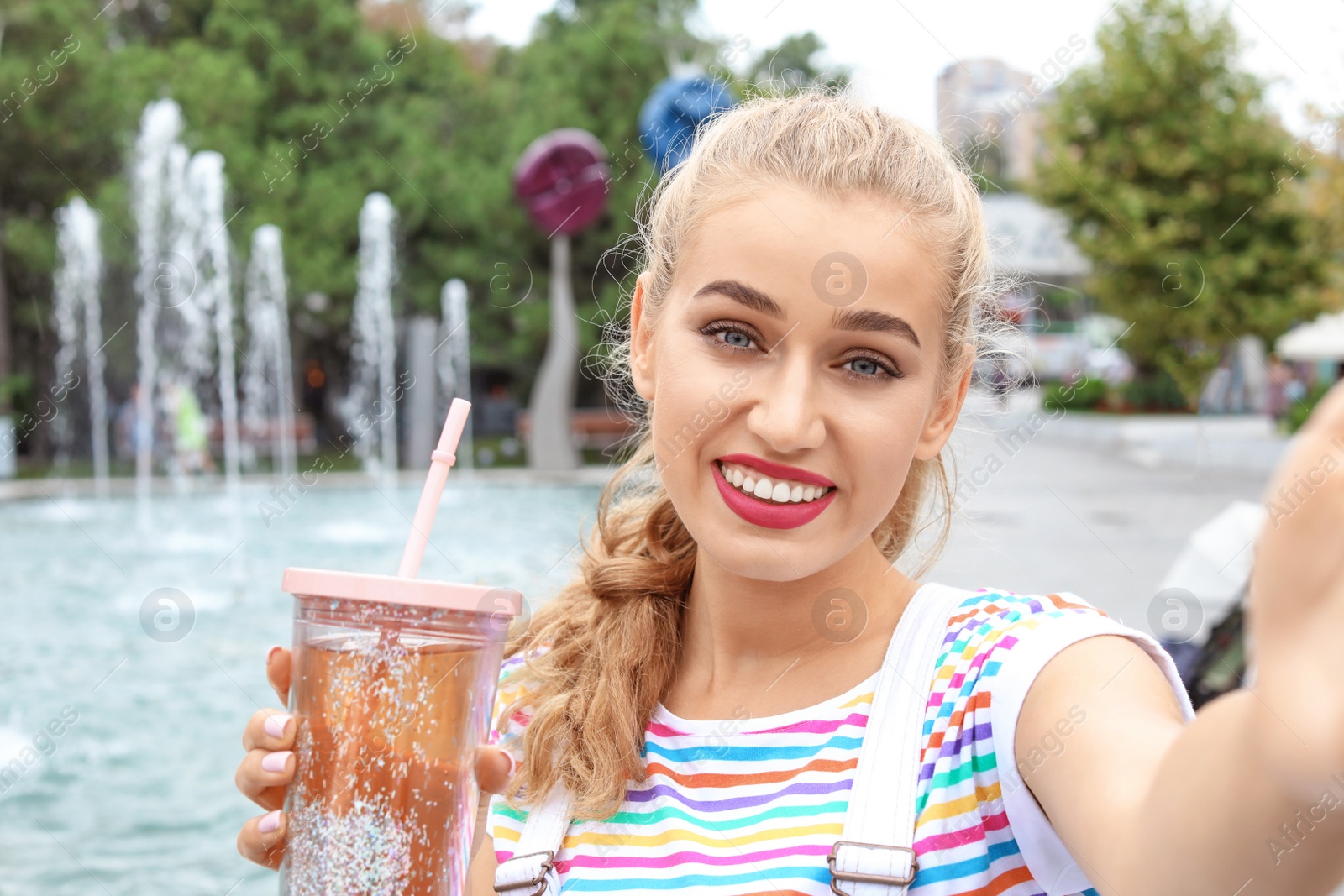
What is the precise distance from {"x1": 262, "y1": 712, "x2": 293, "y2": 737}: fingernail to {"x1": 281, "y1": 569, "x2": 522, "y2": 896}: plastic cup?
24 mm

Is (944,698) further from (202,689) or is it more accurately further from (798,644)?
(202,689)

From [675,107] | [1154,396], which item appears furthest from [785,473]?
[1154,396]

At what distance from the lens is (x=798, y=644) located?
1624 mm

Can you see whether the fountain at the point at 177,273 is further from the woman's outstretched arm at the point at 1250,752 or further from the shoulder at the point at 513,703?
the woman's outstretched arm at the point at 1250,752

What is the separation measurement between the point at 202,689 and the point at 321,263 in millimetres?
16580

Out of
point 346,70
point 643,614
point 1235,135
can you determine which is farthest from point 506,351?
point 643,614

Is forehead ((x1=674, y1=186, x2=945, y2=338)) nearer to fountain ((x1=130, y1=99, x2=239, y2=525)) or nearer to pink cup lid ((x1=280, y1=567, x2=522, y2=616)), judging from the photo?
pink cup lid ((x1=280, y1=567, x2=522, y2=616))

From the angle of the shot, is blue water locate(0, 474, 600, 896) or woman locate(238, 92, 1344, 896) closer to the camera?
woman locate(238, 92, 1344, 896)

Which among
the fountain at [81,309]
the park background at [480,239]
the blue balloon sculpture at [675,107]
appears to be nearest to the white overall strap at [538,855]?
the park background at [480,239]

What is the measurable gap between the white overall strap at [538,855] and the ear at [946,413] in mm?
626

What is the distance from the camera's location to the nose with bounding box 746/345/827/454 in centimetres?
140

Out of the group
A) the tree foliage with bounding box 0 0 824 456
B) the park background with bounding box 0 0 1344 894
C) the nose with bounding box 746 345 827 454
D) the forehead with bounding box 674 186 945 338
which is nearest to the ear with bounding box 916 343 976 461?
the forehead with bounding box 674 186 945 338

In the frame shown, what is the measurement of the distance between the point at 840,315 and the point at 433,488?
50cm

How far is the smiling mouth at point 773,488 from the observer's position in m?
1.44
